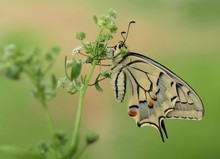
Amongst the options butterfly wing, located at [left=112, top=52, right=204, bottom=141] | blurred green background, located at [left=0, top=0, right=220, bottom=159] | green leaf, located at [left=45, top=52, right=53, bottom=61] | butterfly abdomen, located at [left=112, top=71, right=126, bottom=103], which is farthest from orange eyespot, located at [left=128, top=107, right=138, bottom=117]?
blurred green background, located at [left=0, top=0, right=220, bottom=159]

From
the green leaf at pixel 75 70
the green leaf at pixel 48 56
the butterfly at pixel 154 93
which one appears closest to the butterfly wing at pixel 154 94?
the butterfly at pixel 154 93

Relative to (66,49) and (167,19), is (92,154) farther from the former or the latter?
(167,19)

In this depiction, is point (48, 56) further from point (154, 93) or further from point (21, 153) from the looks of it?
point (154, 93)

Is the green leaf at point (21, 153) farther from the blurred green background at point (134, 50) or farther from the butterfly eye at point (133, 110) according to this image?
the blurred green background at point (134, 50)

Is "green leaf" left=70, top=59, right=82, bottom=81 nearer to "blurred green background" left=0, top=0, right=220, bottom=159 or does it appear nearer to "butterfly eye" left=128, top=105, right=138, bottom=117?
"butterfly eye" left=128, top=105, right=138, bottom=117

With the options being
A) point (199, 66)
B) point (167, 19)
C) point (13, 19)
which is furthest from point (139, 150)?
point (167, 19)

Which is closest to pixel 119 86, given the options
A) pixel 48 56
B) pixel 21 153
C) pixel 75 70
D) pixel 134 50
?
pixel 75 70
